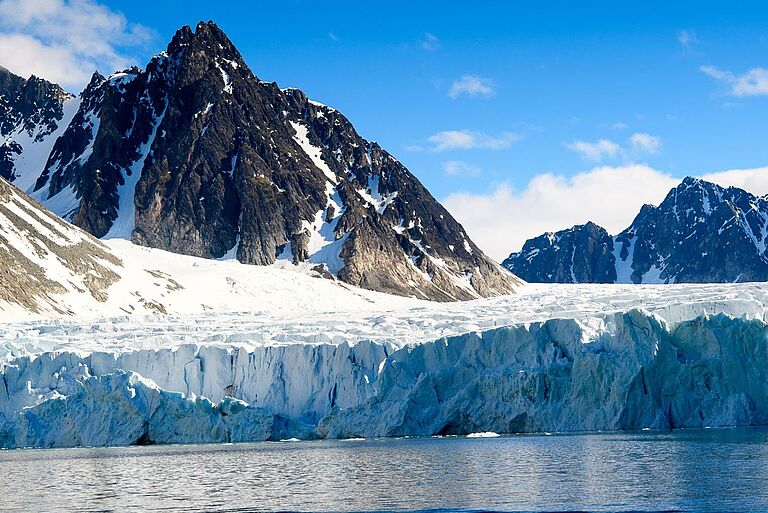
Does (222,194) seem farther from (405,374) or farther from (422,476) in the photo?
(422,476)

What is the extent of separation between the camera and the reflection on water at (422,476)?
92.1 ft

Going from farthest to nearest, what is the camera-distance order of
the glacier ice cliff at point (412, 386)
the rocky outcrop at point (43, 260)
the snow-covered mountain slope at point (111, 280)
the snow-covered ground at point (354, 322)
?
1. the snow-covered mountain slope at point (111, 280)
2. the rocky outcrop at point (43, 260)
3. the snow-covered ground at point (354, 322)
4. the glacier ice cliff at point (412, 386)

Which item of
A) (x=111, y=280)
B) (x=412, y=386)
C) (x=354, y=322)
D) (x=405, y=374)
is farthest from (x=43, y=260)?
(x=412, y=386)

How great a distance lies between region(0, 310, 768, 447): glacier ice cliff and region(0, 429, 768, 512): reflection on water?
1473mm

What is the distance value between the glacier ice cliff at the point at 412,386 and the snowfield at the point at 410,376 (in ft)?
0.19

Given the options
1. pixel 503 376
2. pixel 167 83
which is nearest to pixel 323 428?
pixel 503 376

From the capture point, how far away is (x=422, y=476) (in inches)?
1323

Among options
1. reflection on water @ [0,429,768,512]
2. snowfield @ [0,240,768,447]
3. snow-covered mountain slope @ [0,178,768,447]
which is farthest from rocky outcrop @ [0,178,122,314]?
reflection on water @ [0,429,768,512]

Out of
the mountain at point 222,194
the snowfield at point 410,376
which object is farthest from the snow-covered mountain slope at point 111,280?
the snowfield at point 410,376

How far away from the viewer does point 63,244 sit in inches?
5153

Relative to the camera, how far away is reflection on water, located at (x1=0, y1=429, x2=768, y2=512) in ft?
92.1

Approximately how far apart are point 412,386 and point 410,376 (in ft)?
2.64

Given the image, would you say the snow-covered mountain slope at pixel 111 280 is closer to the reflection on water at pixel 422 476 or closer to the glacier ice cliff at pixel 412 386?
the glacier ice cliff at pixel 412 386

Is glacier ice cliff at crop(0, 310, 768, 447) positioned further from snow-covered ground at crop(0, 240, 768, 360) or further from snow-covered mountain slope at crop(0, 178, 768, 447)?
snow-covered ground at crop(0, 240, 768, 360)
